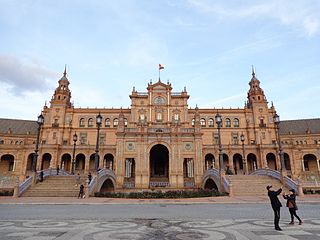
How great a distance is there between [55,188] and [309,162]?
2437 inches

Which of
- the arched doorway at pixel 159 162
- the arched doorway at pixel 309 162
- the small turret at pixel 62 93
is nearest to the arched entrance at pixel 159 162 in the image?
the arched doorway at pixel 159 162

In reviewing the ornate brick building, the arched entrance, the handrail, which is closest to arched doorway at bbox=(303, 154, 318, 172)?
the ornate brick building

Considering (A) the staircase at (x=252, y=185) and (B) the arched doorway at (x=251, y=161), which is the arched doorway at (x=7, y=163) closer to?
(A) the staircase at (x=252, y=185)

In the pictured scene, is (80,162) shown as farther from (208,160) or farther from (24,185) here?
(24,185)

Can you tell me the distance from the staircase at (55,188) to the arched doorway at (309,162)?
57967mm

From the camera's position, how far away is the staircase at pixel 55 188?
2459cm

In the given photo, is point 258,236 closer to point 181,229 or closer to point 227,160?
point 181,229

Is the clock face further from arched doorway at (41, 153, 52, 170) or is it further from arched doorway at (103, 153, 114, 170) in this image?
arched doorway at (41, 153, 52, 170)

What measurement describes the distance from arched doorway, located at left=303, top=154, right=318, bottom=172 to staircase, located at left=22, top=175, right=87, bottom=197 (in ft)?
190

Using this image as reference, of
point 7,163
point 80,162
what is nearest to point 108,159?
point 80,162

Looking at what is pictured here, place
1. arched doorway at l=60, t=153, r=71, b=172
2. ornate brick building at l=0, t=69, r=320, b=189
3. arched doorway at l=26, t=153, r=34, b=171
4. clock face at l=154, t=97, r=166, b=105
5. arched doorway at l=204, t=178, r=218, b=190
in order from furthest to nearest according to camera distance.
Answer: clock face at l=154, t=97, r=166, b=105, arched doorway at l=60, t=153, r=71, b=172, arched doorway at l=26, t=153, r=34, b=171, ornate brick building at l=0, t=69, r=320, b=189, arched doorway at l=204, t=178, r=218, b=190

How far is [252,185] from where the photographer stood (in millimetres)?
27531

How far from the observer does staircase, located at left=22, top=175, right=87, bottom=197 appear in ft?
80.7

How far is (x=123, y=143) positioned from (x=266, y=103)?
46771 mm
